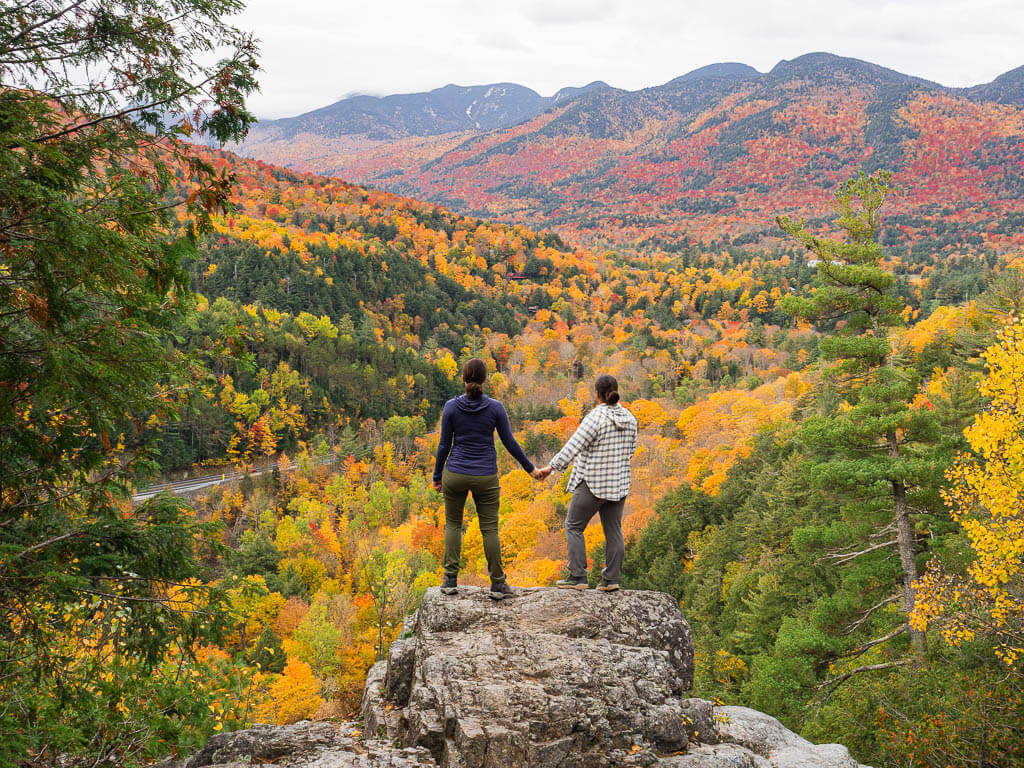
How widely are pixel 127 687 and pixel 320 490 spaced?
56485mm

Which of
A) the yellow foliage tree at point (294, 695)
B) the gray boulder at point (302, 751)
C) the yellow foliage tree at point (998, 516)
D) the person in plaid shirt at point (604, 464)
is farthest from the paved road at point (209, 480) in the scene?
the yellow foliage tree at point (998, 516)

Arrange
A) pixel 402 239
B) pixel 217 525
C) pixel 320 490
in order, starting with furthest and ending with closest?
pixel 402 239 → pixel 320 490 → pixel 217 525

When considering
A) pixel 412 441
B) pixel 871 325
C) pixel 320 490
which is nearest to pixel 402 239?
pixel 412 441

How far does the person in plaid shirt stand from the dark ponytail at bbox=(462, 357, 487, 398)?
1100 millimetres

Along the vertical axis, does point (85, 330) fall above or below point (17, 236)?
below

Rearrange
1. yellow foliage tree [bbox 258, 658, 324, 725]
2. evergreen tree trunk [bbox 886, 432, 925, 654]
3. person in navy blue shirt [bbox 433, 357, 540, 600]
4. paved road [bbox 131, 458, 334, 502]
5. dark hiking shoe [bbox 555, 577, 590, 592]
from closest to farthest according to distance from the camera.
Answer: person in navy blue shirt [bbox 433, 357, 540, 600] → dark hiking shoe [bbox 555, 577, 590, 592] → evergreen tree trunk [bbox 886, 432, 925, 654] → yellow foliage tree [bbox 258, 658, 324, 725] → paved road [bbox 131, 458, 334, 502]

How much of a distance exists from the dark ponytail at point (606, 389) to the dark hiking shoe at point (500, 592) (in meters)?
2.26

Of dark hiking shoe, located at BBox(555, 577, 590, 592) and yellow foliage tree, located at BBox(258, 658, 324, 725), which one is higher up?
dark hiking shoe, located at BBox(555, 577, 590, 592)

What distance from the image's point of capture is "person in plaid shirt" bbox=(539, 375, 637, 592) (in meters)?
5.94

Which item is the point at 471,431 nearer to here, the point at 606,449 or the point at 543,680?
the point at 606,449

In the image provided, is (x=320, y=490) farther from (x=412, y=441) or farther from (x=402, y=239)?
(x=402, y=239)

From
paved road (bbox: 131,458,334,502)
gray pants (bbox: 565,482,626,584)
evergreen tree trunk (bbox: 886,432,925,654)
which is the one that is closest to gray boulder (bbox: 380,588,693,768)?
gray pants (bbox: 565,482,626,584)

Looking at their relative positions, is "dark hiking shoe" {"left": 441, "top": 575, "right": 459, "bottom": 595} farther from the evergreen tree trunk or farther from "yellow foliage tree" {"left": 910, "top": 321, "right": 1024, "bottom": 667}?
the evergreen tree trunk

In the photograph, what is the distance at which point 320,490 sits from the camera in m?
57.8
